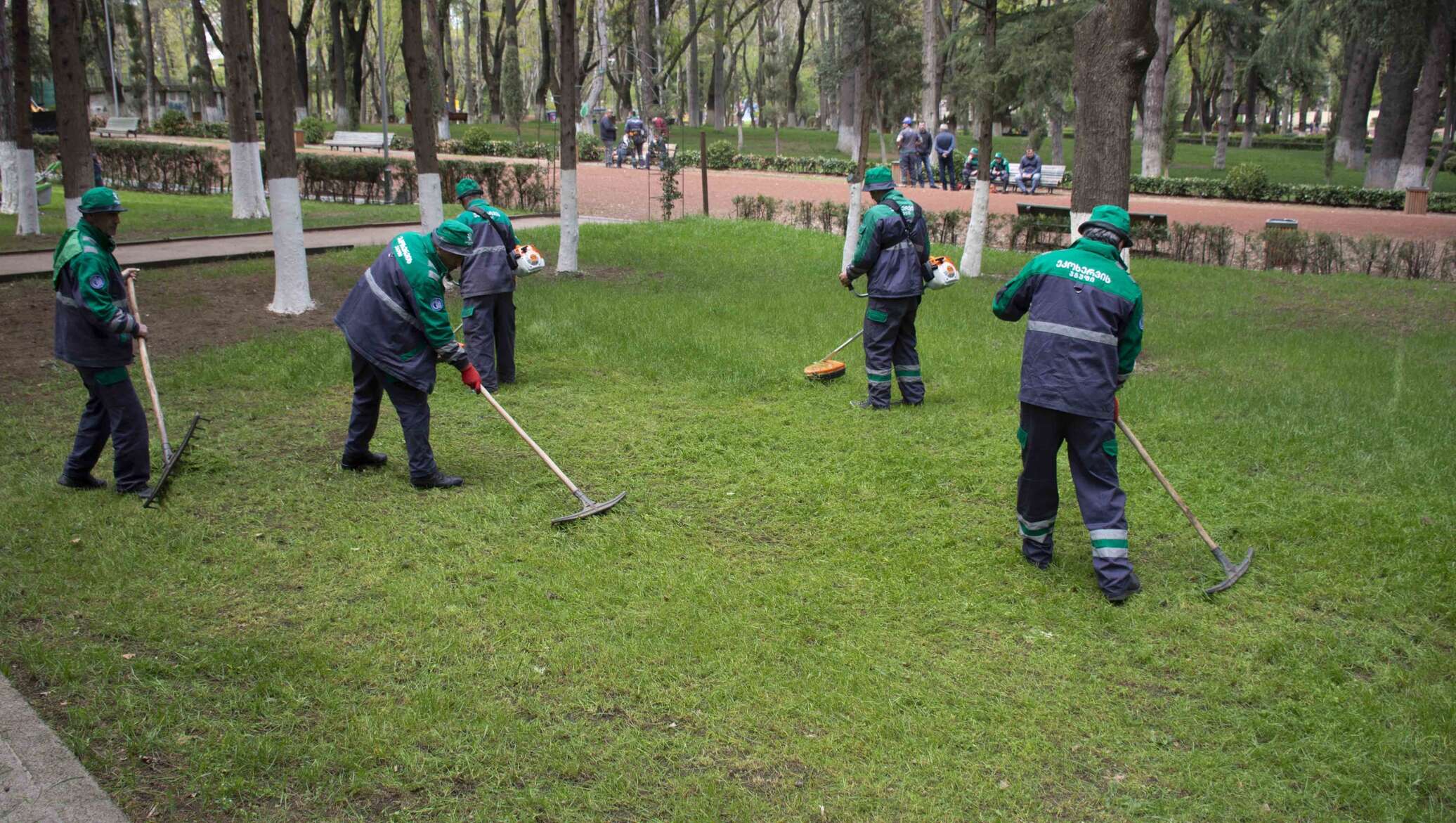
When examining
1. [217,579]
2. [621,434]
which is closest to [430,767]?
[217,579]

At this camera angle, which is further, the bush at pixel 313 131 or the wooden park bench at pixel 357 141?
the bush at pixel 313 131

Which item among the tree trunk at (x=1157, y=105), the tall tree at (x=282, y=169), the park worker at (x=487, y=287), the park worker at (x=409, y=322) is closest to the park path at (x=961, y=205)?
the tree trunk at (x=1157, y=105)

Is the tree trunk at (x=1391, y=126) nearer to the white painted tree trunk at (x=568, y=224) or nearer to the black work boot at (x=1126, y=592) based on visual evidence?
the white painted tree trunk at (x=568, y=224)

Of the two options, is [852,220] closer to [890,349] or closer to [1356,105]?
[890,349]

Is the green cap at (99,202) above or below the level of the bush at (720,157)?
below

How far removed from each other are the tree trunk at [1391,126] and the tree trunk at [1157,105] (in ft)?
19.0

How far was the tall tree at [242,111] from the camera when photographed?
13680mm

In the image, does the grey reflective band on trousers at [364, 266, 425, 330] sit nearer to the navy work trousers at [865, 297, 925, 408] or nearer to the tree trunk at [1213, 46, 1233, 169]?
the navy work trousers at [865, 297, 925, 408]

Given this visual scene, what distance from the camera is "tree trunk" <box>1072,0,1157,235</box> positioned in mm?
10062

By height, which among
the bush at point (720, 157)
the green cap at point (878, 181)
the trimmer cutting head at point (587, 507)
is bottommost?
the trimmer cutting head at point (587, 507)

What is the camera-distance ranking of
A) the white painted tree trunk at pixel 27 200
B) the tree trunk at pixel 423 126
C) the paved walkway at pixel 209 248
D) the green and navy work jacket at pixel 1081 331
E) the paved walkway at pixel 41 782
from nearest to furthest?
the paved walkway at pixel 41 782, the green and navy work jacket at pixel 1081 331, the tree trunk at pixel 423 126, the paved walkway at pixel 209 248, the white painted tree trunk at pixel 27 200

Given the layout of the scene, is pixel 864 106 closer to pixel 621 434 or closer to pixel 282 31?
pixel 282 31

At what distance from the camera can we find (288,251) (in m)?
10.6

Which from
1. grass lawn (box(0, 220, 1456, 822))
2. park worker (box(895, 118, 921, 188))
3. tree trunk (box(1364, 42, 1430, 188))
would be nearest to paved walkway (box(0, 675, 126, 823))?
grass lawn (box(0, 220, 1456, 822))
